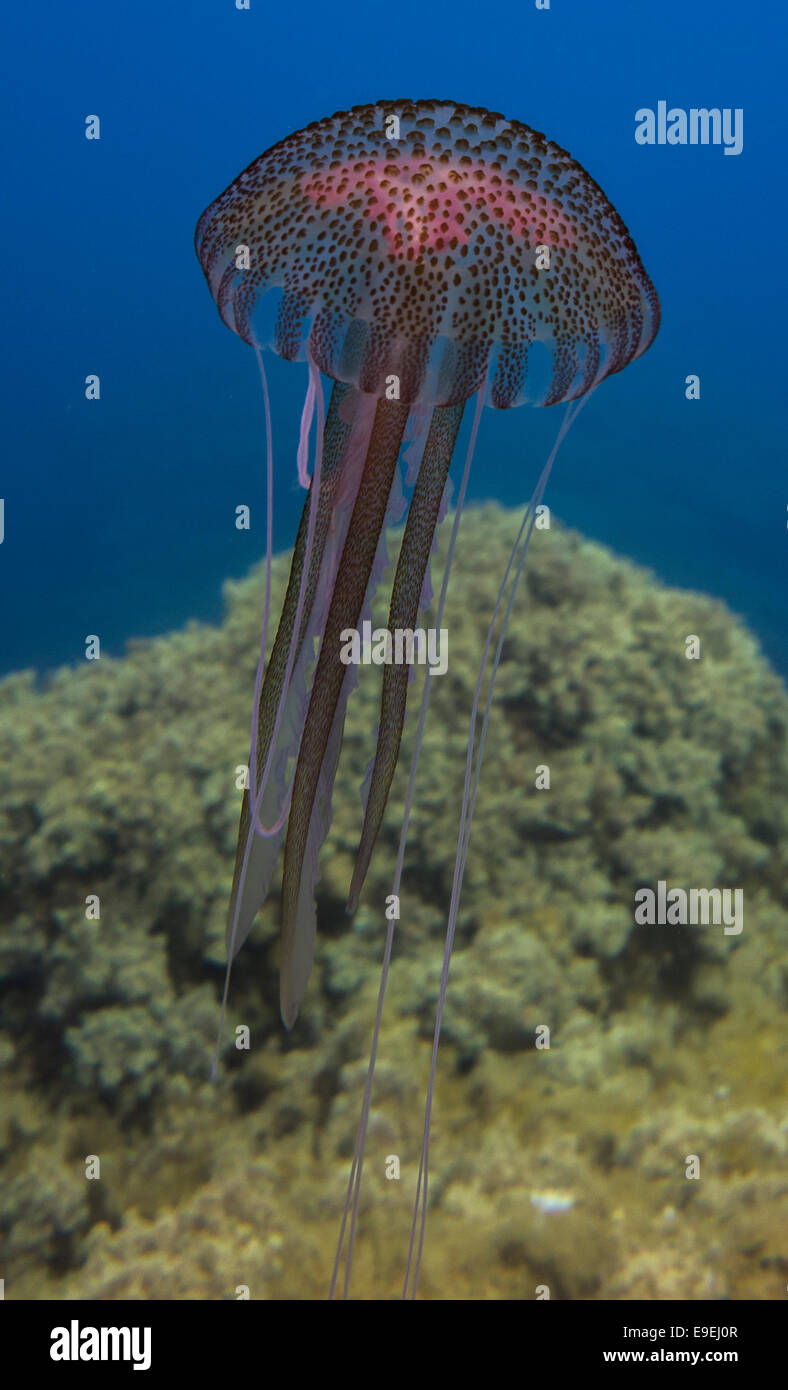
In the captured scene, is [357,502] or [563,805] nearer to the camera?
[357,502]

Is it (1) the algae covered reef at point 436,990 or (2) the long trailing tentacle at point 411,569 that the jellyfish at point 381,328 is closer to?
(2) the long trailing tentacle at point 411,569

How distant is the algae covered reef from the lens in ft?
8.65

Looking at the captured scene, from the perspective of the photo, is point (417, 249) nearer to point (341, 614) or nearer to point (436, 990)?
point (341, 614)

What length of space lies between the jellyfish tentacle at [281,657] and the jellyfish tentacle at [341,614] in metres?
0.09

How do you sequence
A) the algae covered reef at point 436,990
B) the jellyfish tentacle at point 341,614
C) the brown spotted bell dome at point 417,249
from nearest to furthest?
the brown spotted bell dome at point 417,249
the jellyfish tentacle at point 341,614
the algae covered reef at point 436,990

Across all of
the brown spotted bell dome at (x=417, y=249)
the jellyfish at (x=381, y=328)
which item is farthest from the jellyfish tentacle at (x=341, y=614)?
the brown spotted bell dome at (x=417, y=249)

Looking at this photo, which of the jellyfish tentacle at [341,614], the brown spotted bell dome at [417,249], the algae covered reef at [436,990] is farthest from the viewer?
the algae covered reef at [436,990]

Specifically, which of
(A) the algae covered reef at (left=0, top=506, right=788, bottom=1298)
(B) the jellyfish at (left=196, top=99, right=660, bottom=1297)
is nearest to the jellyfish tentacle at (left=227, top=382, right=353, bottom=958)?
(B) the jellyfish at (left=196, top=99, right=660, bottom=1297)

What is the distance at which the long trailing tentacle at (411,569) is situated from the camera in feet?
5.55

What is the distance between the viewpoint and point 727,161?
19.1 m

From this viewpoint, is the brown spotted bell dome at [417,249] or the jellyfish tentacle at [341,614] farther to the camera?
the jellyfish tentacle at [341,614]

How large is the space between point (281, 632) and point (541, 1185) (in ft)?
7.58

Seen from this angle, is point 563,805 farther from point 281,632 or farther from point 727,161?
point 727,161
